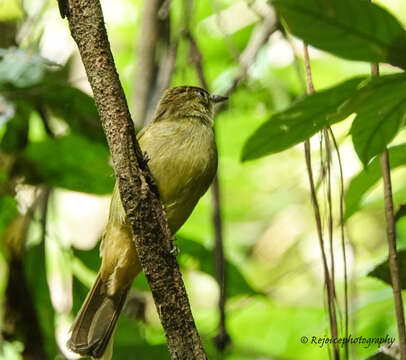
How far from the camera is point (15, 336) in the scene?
10.1 feet

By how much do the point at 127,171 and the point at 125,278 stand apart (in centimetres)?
144

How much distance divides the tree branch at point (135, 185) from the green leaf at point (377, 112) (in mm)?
550

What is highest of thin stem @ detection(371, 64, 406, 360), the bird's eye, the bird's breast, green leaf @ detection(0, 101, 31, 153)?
the bird's eye

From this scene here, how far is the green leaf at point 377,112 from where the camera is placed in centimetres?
171

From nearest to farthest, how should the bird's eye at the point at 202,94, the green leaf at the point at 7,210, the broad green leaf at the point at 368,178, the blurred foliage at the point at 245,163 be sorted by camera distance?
the blurred foliage at the point at 245,163 < the broad green leaf at the point at 368,178 < the green leaf at the point at 7,210 < the bird's eye at the point at 202,94

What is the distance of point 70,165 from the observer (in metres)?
3.02

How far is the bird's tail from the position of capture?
2.99 m

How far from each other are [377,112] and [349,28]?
0.92ft

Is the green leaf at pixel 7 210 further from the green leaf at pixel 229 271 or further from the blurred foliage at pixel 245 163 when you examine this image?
the green leaf at pixel 229 271

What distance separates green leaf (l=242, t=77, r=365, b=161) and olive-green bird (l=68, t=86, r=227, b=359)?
0.95 m

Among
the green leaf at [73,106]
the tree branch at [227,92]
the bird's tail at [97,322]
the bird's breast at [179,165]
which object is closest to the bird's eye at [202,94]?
the tree branch at [227,92]

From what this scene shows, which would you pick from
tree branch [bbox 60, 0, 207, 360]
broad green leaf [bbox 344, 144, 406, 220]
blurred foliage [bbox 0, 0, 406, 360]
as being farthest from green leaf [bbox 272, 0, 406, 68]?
broad green leaf [bbox 344, 144, 406, 220]

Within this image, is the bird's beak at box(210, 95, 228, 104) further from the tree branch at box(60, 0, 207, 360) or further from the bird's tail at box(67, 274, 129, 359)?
the tree branch at box(60, 0, 207, 360)

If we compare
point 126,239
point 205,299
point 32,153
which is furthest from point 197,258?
point 205,299
